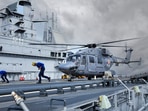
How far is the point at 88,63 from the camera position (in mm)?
22391

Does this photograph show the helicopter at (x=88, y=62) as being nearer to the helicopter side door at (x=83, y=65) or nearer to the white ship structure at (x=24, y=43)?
the helicopter side door at (x=83, y=65)

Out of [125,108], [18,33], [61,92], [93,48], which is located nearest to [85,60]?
[93,48]

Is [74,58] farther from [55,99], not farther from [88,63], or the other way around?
[55,99]

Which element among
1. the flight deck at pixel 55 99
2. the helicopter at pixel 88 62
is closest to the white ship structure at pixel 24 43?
the helicopter at pixel 88 62

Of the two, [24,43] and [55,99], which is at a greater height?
[24,43]

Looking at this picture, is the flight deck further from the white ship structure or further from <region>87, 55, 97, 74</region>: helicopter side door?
the white ship structure

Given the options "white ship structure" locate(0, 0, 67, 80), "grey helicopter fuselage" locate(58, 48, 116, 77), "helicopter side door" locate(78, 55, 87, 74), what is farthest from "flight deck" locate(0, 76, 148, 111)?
"white ship structure" locate(0, 0, 67, 80)

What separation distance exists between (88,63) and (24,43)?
24420mm

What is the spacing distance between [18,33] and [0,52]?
12856mm

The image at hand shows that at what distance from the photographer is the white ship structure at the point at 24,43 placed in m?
38.5

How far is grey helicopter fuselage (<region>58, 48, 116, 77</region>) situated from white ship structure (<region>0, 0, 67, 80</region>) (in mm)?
17336

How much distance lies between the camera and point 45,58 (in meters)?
45.2

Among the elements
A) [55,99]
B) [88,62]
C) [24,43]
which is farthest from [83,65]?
Answer: [24,43]

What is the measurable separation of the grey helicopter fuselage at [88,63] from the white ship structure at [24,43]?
17.3 meters
